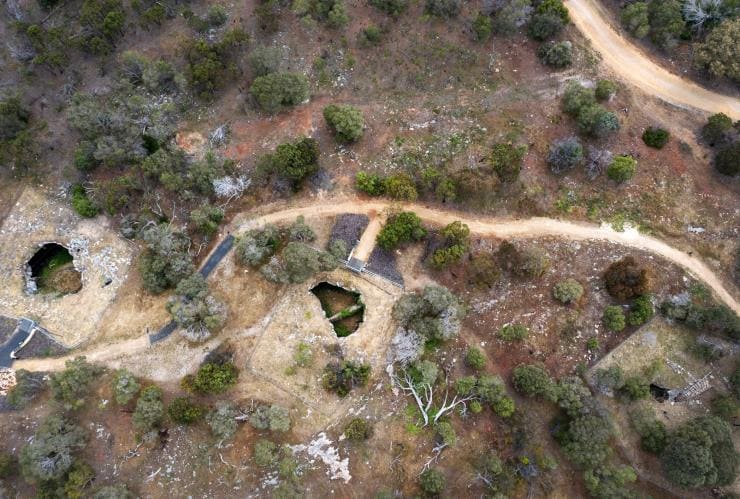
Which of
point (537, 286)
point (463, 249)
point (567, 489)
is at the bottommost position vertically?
point (567, 489)

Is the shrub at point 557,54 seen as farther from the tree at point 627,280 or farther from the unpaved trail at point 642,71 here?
the tree at point 627,280

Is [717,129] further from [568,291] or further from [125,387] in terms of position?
[125,387]

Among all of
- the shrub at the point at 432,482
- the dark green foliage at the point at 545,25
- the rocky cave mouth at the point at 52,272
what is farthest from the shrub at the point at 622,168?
the rocky cave mouth at the point at 52,272

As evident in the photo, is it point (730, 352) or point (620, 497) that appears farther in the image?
point (730, 352)

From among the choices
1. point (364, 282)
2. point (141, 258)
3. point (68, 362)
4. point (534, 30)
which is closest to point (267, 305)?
point (364, 282)

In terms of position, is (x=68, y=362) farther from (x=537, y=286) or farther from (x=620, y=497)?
(x=620, y=497)

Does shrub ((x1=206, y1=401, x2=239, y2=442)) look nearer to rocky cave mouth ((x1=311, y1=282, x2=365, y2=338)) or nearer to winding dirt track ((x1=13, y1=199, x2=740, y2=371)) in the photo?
rocky cave mouth ((x1=311, y1=282, x2=365, y2=338))

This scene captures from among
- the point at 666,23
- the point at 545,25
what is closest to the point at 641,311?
the point at 545,25
